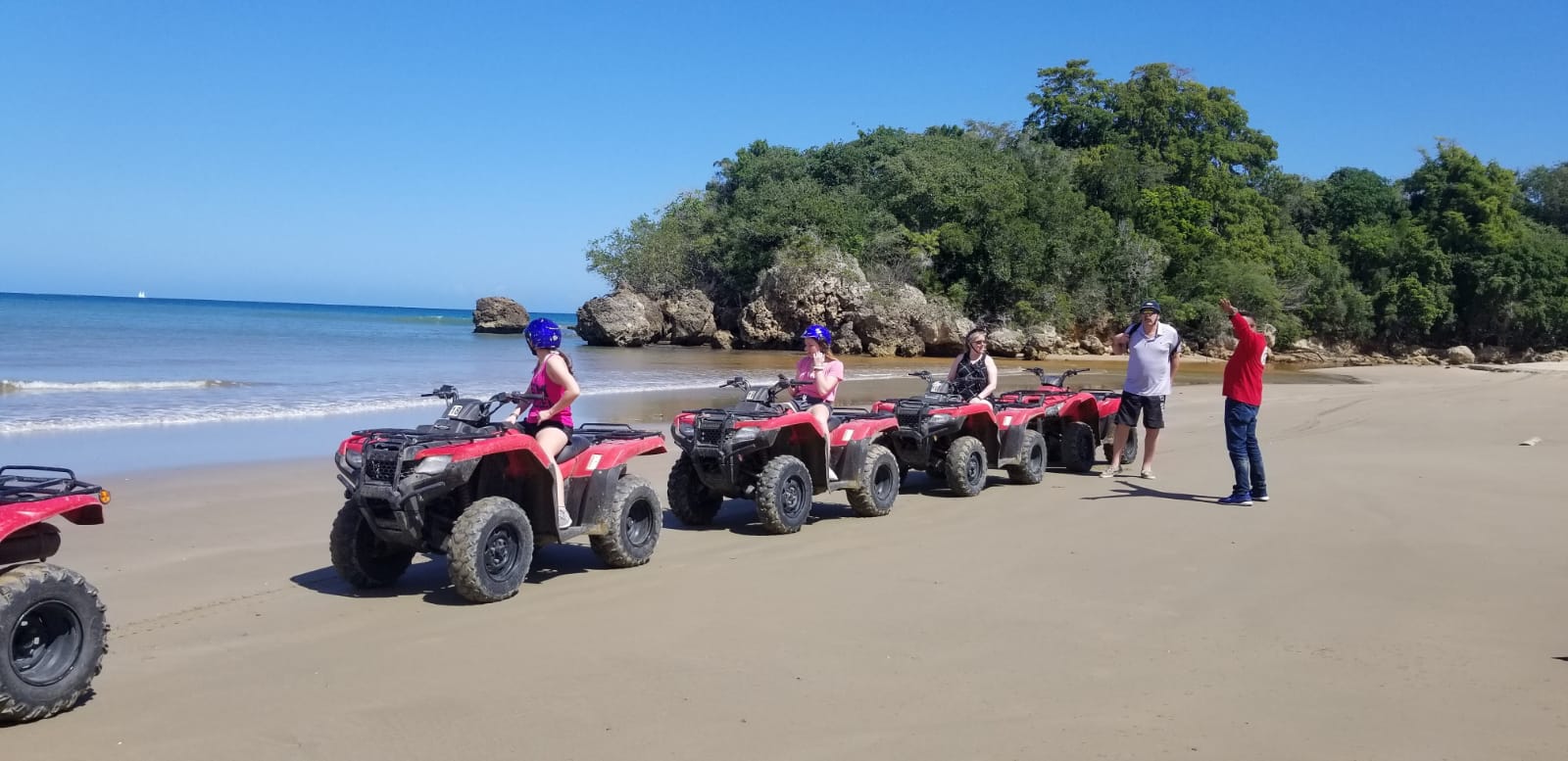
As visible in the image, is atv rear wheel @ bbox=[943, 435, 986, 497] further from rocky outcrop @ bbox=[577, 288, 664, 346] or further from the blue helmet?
rocky outcrop @ bbox=[577, 288, 664, 346]

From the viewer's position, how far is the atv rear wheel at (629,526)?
269 inches

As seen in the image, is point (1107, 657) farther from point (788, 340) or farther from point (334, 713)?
point (788, 340)

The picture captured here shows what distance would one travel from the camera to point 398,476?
571cm

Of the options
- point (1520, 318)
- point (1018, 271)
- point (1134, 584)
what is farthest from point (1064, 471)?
point (1520, 318)

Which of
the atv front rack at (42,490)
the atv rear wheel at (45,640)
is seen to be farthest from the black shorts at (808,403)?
the atv rear wheel at (45,640)

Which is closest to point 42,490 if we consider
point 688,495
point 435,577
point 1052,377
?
point 435,577

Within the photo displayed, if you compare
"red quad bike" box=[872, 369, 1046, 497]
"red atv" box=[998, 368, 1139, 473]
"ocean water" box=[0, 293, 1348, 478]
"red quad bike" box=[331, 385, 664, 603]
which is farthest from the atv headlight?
"ocean water" box=[0, 293, 1348, 478]

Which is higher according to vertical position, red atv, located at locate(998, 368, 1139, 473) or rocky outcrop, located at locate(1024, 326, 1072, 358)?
rocky outcrop, located at locate(1024, 326, 1072, 358)

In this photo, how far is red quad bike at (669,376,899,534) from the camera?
8.04 m

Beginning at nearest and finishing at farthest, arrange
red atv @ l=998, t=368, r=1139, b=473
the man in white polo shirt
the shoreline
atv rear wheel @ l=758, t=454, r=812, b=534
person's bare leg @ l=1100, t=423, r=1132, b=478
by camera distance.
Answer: atv rear wheel @ l=758, t=454, r=812, b=534
the man in white polo shirt
person's bare leg @ l=1100, t=423, r=1132, b=478
red atv @ l=998, t=368, r=1139, b=473
the shoreline

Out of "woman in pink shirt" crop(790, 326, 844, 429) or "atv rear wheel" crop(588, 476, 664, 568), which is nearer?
"atv rear wheel" crop(588, 476, 664, 568)

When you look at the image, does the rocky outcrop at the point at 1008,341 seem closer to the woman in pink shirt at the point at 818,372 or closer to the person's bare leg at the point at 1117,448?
the person's bare leg at the point at 1117,448

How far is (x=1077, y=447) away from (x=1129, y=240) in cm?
3407

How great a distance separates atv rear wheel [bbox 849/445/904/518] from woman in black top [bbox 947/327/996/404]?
5.73 ft
